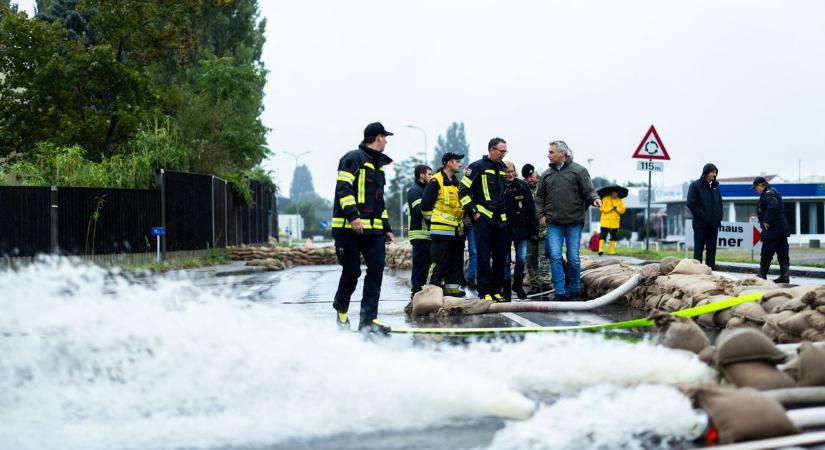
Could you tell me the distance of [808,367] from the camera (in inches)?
152

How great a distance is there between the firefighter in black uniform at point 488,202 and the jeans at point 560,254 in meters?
0.82

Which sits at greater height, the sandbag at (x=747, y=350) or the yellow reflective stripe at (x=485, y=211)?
the yellow reflective stripe at (x=485, y=211)

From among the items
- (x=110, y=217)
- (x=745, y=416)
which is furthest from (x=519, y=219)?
(x=110, y=217)

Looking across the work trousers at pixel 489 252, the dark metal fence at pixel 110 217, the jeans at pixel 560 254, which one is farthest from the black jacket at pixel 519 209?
the dark metal fence at pixel 110 217

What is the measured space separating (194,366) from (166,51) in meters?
22.8

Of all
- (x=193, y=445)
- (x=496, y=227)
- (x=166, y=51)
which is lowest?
(x=193, y=445)

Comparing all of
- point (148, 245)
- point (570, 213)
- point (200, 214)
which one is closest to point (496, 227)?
point (570, 213)

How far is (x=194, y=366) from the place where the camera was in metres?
4.78

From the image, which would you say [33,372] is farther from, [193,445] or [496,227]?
[496,227]

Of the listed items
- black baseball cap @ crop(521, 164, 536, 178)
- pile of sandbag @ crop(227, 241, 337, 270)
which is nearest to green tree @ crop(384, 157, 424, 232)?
pile of sandbag @ crop(227, 241, 337, 270)

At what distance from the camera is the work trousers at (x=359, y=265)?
6.97 m

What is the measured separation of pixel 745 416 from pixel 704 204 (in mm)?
9136

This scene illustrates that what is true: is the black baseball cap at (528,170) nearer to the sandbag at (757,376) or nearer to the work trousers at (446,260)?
the work trousers at (446,260)

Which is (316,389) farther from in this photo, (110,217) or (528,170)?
(110,217)
